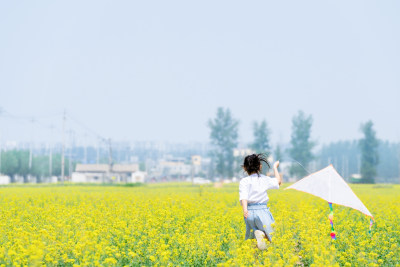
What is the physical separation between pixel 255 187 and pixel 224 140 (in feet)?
287

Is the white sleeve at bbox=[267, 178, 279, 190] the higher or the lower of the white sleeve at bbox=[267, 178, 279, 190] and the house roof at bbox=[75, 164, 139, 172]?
the higher

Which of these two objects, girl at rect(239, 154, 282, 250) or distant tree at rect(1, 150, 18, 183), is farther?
→ distant tree at rect(1, 150, 18, 183)

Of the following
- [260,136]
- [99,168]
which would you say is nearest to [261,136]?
[260,136]

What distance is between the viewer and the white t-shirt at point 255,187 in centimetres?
812

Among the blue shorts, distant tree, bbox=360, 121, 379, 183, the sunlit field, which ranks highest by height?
distant tree, bbox=360, 121, 379, 183

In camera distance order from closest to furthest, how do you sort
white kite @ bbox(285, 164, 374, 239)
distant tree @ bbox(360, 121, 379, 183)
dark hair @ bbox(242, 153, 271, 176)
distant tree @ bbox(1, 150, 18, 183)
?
1. dark hair @ bbox(242, 153, 271, 176)
2. white kite @ bbox(285, 164, 374, 239)
3. distant tree @ bbox(360, 121, 379, 183)
4. distant tree @ bbox(1, 150, 18, 183)

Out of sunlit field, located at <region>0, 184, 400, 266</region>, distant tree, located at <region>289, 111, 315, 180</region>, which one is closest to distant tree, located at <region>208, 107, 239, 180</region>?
distant tree, located at <region>289, 111, 315, 180</region>

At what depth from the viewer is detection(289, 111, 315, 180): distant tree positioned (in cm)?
8962

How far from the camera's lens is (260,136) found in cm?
9481

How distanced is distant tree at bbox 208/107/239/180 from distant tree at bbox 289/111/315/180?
34.1ft

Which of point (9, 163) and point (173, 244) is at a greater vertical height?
point (9, 163)

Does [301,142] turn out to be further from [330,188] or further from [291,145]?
[330,188]

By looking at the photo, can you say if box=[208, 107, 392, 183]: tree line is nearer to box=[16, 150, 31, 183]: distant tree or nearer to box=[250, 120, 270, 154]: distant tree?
box=[250, 120, 270, 154]: distant tree

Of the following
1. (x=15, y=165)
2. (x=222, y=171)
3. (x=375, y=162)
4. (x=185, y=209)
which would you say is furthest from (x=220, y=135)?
(x=185, y=209)
